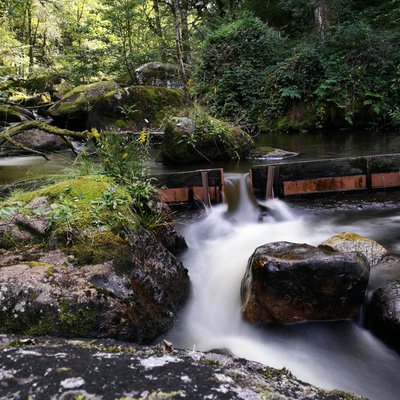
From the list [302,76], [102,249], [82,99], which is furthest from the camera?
[302,76]

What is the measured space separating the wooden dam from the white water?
1.66 meters

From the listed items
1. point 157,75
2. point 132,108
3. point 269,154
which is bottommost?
point 269,154

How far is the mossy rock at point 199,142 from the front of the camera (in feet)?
27.6

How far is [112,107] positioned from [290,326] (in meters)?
9.78

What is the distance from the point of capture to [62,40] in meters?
25.3

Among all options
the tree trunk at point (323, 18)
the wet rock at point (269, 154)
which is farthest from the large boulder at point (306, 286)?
the tree trunk at point (323, 18)

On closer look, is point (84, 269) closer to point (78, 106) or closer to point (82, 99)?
point (78, 106)

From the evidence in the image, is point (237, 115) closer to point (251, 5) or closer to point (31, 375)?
point (251, 5)

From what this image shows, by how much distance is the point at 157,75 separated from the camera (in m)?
16.8

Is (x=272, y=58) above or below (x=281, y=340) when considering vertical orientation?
above

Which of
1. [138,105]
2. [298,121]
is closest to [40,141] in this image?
[138,105]

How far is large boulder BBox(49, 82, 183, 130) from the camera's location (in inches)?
448

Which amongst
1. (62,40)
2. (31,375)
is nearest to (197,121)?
(31,375)

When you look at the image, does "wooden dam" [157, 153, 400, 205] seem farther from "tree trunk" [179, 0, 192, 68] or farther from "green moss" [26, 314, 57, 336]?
"tree trunk" [179, 0, 192, 68]
